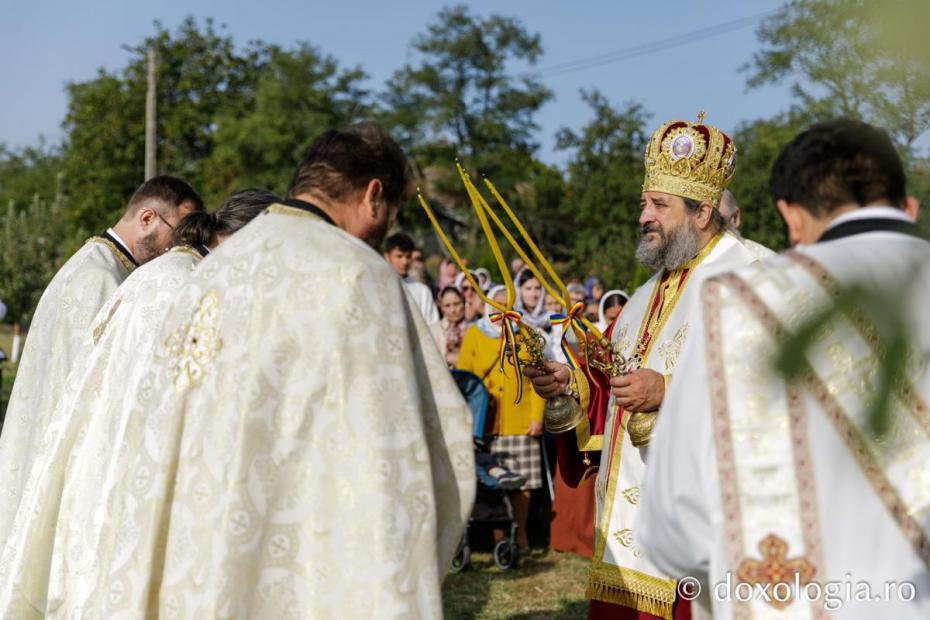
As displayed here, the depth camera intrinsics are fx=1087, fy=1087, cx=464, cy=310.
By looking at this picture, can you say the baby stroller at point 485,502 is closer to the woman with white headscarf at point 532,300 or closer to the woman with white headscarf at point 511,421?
the woman with white headscarf at point 511,421

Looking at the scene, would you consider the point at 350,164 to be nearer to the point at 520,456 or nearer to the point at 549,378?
the point at 549,378

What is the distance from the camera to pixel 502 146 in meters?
46.2

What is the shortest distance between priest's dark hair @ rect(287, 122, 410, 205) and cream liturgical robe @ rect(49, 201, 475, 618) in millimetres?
135

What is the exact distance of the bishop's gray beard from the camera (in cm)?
467

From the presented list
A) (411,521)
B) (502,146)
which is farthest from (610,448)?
(502,146)

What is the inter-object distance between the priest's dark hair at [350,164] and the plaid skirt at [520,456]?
21.3 feet

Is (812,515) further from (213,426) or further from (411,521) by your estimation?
(213,426)

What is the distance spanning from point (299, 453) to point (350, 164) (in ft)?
2.78

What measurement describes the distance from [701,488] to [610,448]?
2143mm

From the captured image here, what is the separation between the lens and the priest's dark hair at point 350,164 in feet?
10.4

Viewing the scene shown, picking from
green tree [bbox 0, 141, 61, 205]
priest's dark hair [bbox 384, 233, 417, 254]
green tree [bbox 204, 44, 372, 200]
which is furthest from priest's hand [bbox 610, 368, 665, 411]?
green tree [bbox 0, 141, 61, 205]

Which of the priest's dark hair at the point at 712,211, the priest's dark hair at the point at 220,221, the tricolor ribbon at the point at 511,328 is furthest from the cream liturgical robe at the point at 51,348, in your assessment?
the priest's dark hair at the point at 712,211

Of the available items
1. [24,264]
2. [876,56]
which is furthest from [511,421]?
[24,264]

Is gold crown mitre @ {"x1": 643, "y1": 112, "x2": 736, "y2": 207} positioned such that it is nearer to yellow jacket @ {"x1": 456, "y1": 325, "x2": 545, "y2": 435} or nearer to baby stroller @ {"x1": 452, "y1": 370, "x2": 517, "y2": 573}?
baby stroller @ {"x1": 452, "y1": 370, "x2": 517, "y2": 573}
